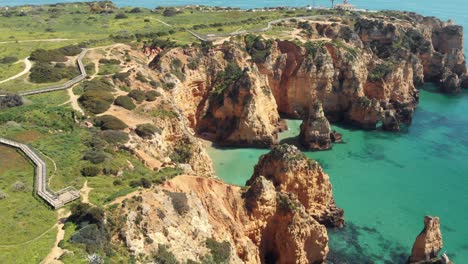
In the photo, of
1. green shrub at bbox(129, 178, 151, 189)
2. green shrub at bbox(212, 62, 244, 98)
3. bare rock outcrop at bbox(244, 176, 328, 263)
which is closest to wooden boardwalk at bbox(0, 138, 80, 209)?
green shrub at bbox(129, 178, 151, 189)

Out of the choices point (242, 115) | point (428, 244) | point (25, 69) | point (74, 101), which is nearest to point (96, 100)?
point (74, 101)

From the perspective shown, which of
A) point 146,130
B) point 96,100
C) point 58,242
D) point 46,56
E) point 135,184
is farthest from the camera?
point 46,56

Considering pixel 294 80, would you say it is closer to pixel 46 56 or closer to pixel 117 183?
pixel 46 56

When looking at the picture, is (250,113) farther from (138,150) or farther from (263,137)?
(138,150)

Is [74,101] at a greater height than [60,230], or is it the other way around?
[74,101]

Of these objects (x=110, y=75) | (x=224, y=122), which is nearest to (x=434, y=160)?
(x=224, y=122)

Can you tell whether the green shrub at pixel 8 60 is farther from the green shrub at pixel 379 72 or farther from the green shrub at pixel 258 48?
the green shrub at pixel 379 72
